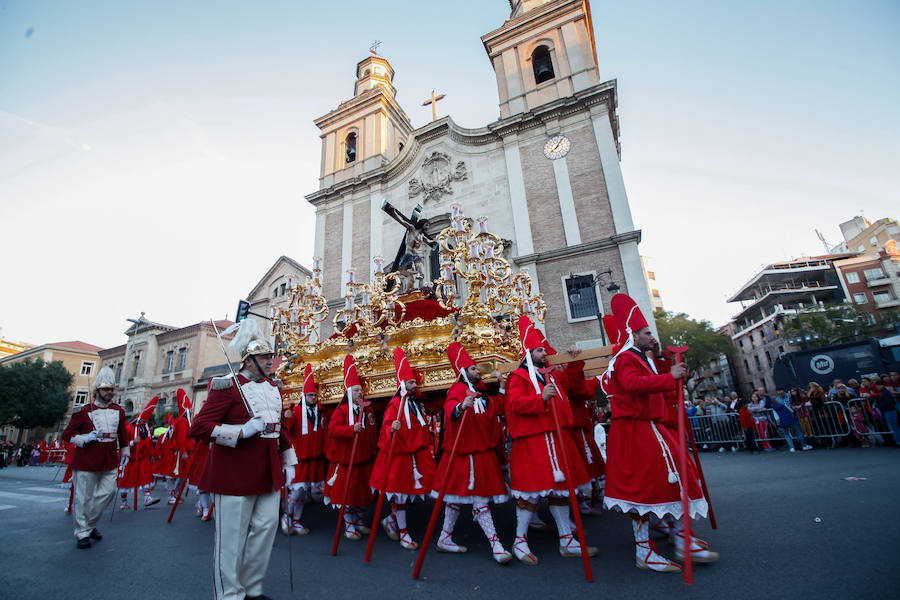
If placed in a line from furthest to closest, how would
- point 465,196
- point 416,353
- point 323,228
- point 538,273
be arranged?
1. point 323,228
2. point 465,196
3. point 538,273
4. point 416,353

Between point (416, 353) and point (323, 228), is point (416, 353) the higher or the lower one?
the lower one

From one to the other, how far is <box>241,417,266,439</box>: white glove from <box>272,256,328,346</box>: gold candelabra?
4468 mm

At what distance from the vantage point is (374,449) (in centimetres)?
564

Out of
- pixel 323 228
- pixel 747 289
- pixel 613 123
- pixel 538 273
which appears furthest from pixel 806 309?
pixel 323 228

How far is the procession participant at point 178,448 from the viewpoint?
8230 mm

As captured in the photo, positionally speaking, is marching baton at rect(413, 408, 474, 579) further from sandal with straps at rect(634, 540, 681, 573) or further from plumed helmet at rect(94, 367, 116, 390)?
plumed helmet at rect(94, 367, 116, 390)

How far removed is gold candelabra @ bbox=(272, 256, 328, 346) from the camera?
7.63 meters

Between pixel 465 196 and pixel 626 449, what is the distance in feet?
52.8

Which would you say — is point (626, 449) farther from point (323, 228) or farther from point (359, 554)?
point (323, 228)

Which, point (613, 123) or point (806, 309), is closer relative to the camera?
point (613, 123)

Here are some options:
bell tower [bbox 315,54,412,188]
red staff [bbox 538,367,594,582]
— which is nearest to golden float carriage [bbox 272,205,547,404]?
red staff [bbox 538,367,594,582]

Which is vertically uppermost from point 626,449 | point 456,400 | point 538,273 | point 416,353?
point 538,273

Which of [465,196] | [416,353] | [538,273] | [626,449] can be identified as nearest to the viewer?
[626,449]

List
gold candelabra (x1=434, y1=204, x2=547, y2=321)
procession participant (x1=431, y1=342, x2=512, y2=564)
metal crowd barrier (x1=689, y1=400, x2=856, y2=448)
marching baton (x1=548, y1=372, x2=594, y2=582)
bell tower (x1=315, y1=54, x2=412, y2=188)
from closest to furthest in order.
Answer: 1. marching baton (x1=548, y1=372, x2=594, y2=582)
2. procession participant (x1=431, y1=342, x2=512, y2=564)
3. gold candelabra (x1=434, y1=204, x2=547, y2=321)
4. metal crowd barrier (x1=689, y1=400, x2=856, y2=448)
5. bell tower (x1=315, y1=54, x2=412, y2=188)
